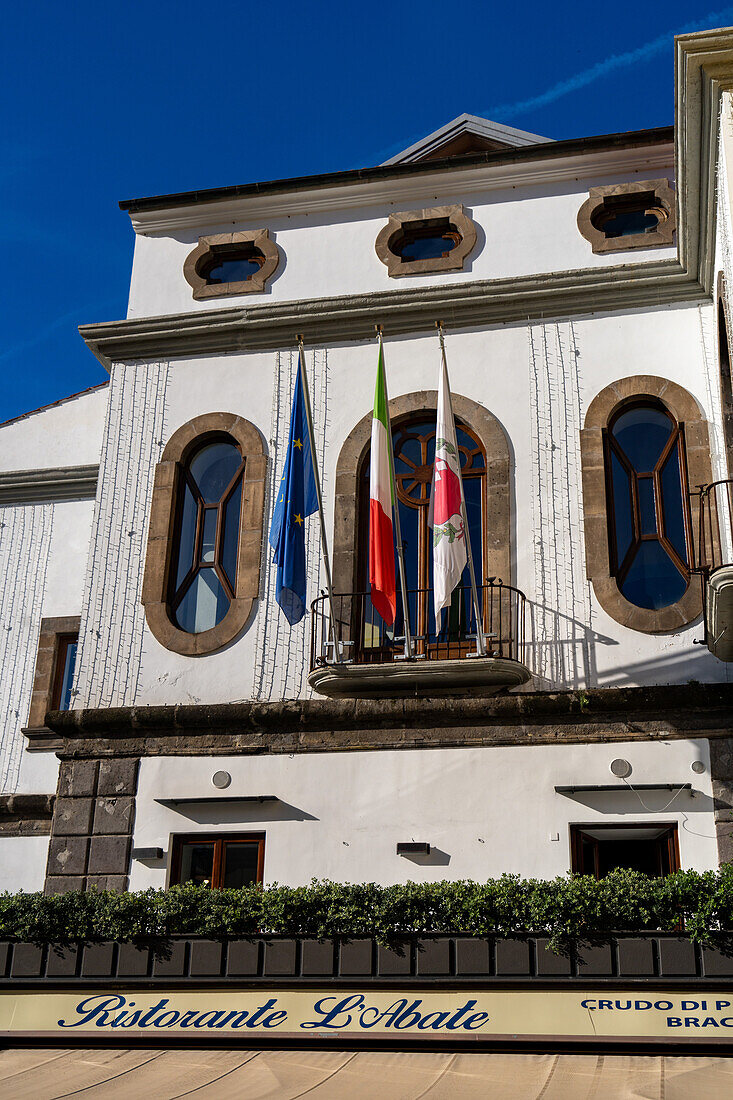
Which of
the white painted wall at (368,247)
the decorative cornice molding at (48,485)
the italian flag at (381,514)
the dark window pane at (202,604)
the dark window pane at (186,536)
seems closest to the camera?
the italian flag at (381,514)

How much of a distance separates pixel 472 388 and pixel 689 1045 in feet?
28.6

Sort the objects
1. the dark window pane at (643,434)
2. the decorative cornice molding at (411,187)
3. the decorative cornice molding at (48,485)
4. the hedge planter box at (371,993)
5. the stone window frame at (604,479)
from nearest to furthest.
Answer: the hedge planter box at (371,993)
the stone window frame at (604,479)
the dark window pane at (643,434)
the decorative cornice molding at (411,187)
the decorative cornice molding at (48,485)

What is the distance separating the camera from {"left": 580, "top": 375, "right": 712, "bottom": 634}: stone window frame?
14.5 m

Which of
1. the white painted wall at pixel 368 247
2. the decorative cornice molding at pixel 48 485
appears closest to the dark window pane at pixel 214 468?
the white painted wall at pixel 368 247

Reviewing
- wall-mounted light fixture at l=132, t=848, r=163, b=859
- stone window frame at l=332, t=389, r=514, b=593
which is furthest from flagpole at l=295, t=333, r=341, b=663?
wall-mounted light fixture at l=132, t=848, r=163, b=859

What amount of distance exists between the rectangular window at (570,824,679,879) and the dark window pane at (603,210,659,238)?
8116 millimetres

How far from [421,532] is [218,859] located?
482 centimetres

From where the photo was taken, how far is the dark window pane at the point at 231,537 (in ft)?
53.9

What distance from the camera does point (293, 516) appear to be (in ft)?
48.8

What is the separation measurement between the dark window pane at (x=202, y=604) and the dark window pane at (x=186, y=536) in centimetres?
21

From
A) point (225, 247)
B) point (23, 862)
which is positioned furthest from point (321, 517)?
point (23, 862)

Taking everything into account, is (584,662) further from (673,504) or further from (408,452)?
(408,452)

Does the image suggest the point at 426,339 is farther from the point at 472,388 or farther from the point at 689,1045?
the point at 689,1045

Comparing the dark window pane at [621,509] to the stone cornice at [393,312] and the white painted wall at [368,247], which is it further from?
Answer: the white painted wall at [368,247]
